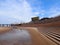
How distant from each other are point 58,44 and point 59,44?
15cm

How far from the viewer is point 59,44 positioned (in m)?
11.2

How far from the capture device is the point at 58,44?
444 inches

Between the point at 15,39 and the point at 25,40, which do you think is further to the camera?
the point at 15,39
